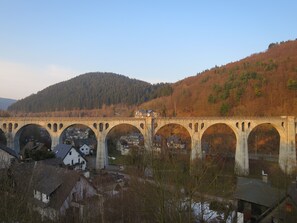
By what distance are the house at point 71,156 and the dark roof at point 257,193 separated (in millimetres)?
18009

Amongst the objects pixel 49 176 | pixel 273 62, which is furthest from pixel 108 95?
pixel 49 176

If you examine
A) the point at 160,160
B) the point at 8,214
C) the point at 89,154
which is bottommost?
the point at 89,154

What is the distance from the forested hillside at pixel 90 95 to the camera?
372ft

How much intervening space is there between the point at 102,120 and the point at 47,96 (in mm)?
100295

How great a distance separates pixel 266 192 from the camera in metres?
15.7

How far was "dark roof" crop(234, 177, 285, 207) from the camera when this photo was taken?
1497 centimetres

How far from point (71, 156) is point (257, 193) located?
793 inches

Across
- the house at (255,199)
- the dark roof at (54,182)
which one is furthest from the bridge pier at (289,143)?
the dark roof at (54,182)

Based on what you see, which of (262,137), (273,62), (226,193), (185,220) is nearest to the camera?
(185,220)

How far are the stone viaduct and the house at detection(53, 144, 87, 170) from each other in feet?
15.7

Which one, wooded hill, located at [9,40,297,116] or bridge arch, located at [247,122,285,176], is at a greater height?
wooded hill, located at [9,40,297,116]

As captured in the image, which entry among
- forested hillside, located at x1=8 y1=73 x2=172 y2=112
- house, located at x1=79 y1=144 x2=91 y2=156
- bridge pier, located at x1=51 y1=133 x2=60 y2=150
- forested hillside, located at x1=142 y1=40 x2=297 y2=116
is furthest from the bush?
bridge pier, located at x1=51 y1=133 x2=60 y2=150

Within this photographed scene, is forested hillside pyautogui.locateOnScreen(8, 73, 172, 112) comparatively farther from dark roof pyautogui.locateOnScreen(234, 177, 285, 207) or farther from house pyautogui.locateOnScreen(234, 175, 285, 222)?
house pyautogui.locateOnScreen(234, 175, 285, 222)

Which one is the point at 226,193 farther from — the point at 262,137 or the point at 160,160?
the point at 262,137
